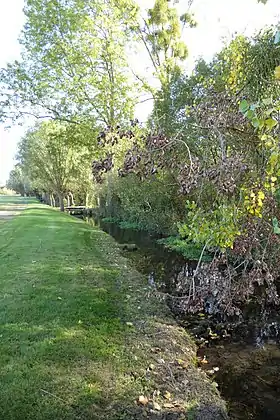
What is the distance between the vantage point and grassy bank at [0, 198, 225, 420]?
3945 millimetres

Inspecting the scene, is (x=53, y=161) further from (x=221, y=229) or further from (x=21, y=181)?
(x=21, y=181)

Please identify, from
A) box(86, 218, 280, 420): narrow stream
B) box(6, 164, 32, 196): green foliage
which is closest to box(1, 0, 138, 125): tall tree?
box(86, 218, 280, 420): narrow stream

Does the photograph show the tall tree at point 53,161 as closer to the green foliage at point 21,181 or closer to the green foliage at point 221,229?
the green foliage at point 21,181

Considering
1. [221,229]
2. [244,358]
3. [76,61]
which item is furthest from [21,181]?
[221,229]

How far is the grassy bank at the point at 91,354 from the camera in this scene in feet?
12.9

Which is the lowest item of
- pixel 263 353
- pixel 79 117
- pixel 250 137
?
pixel 263 353

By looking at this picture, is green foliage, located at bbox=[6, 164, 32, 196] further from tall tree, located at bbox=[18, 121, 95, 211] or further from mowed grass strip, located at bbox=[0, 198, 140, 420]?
mowed grass strip, located at bbox=[0, 198, 140, 420]

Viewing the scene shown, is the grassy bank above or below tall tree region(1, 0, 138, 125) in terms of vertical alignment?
below

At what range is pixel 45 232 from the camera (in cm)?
1738

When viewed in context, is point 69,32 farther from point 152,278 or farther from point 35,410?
point 35,410

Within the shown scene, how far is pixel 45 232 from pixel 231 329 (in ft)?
40.7

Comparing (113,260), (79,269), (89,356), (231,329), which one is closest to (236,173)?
(89,356)

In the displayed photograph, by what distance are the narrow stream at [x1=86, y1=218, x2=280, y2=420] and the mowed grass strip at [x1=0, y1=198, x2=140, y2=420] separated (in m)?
1.36

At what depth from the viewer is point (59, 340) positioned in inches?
207
